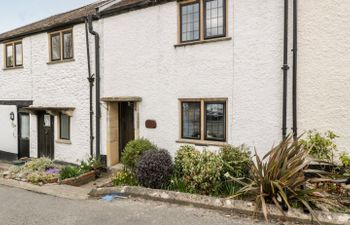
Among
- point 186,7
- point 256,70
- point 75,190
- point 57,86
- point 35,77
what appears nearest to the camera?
point 256,70

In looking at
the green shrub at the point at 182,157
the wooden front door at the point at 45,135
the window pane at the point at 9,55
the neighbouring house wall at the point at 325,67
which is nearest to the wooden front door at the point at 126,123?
the green shrub at the point at 182,157

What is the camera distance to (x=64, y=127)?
34.0 ft

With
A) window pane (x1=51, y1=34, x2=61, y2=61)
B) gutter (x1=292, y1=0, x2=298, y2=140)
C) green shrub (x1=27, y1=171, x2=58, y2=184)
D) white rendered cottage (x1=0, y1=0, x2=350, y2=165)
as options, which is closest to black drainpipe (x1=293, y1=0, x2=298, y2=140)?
gutter (x1=292, y1=0, x2=298, y2=140)

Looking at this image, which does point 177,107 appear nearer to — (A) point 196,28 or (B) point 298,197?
(A) point 196,28

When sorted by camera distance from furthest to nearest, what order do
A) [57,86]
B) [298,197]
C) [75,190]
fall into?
[57,86], [75,190], [298,197]

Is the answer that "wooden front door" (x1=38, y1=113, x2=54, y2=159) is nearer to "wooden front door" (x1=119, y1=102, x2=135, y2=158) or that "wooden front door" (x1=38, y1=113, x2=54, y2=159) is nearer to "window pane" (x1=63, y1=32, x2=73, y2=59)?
"window pane" (x1=63, y1=32, x2=73, y2=59)

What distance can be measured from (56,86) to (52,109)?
0.98 meters

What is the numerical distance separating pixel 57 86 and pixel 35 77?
1585 mm

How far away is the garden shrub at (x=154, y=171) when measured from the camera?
633 cm

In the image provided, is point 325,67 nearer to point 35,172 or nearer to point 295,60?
point 295,60

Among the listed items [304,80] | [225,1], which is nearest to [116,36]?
[225,1]

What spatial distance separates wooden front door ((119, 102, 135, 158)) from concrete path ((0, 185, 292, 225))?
3399 millimetres

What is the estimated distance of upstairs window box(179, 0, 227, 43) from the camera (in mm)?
6988

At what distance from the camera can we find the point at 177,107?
25.0ft
